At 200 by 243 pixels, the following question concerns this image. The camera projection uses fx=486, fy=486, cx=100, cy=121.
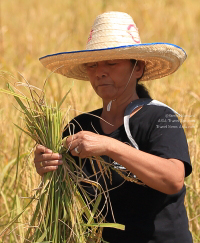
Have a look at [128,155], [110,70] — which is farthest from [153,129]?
[110,70]

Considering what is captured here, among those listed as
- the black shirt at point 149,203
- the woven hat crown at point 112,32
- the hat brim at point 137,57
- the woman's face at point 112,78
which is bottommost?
the black shirt at point 149,203

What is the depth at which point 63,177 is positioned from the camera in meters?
1.84

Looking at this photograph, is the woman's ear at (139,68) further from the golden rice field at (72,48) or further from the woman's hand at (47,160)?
the golden rice field at (72,48)

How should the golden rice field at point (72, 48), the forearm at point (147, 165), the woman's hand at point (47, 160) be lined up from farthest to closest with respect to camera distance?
the golden rice field at point (72, 48) < the woman's hand at point (47, 160) < the forearm at point (147, 165)

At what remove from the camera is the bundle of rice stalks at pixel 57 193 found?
1833 mm

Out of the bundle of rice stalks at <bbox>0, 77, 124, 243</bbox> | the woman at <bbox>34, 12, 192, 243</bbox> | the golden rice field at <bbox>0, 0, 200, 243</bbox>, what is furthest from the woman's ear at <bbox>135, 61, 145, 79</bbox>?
the golden rice field at <bbox>0, 0, 200, 243</bbox>

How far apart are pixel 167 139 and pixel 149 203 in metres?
0.27

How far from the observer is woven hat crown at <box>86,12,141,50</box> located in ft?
6.93

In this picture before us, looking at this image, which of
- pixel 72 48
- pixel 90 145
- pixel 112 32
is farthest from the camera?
pixel 72 48

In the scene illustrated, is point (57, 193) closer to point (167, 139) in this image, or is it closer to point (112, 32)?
point (167, 139)

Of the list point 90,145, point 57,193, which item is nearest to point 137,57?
point 90,145

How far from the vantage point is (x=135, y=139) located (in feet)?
6.11

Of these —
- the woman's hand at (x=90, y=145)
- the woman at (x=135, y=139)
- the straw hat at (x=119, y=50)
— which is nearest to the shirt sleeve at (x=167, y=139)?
the woman at (x=135, y=139)

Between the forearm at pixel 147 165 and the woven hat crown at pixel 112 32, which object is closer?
the forearm at pixel 147 165
